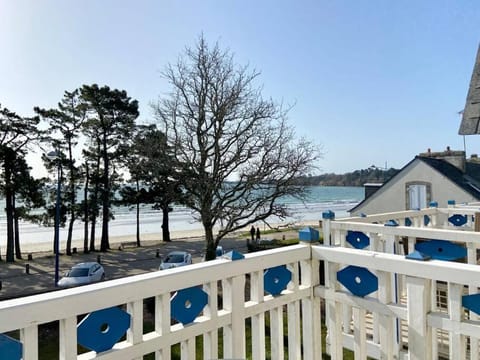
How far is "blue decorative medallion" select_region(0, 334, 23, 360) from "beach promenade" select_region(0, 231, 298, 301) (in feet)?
41.6

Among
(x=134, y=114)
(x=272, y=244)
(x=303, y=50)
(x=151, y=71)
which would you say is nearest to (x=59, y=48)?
(x=151, y=71)

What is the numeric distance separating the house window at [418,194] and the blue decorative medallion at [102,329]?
15777 millimetres

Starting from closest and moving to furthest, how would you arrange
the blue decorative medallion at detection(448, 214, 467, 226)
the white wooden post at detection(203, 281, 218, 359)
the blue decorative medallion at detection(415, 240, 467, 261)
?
the white wooden post at detection(203, 281, 218, 359)
the blue decorative medallion at detection(415, 240, 467, 261)
the blue decorative medallion at detection(448, 214, 467, 226)

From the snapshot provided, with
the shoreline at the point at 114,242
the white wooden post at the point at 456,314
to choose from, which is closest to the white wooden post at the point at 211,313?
the white wooden post at the point at 456,314

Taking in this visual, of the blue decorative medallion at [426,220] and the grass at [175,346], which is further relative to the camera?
the grass at [175,346]

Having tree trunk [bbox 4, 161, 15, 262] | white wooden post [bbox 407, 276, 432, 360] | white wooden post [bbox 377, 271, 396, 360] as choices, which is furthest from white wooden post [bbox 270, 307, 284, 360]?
tree trunk [bbox 4, 161, 15, 262]

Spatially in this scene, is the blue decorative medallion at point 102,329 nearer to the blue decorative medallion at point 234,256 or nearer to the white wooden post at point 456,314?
the blue decorative medallion at point 234,256

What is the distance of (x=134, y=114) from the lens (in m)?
23.6

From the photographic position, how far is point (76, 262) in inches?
787

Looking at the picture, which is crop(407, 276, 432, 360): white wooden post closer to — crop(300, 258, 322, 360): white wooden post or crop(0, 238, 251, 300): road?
crop(300, 258, 322, 360): white wooden post

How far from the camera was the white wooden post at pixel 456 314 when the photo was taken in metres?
1.38

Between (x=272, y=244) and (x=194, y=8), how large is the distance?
14.7 meters

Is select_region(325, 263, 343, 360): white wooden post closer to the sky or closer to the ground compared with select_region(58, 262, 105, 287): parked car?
closer to the sky

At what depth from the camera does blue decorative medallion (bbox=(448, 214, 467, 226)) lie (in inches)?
179
